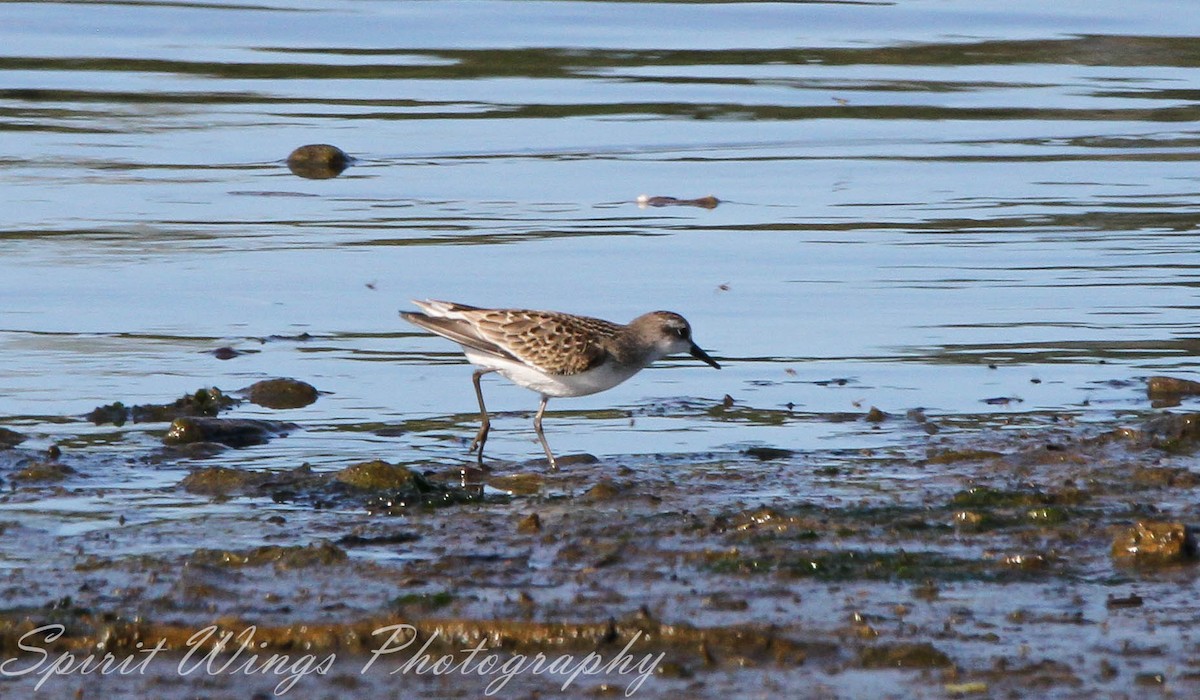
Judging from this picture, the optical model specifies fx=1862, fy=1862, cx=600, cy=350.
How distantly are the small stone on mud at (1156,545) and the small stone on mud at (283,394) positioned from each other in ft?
12.9

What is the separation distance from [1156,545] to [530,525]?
202 cm

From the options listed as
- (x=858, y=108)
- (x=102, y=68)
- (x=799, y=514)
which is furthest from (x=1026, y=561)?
(x=102, y=68)

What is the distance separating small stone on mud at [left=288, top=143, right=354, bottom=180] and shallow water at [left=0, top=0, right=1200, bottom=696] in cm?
16

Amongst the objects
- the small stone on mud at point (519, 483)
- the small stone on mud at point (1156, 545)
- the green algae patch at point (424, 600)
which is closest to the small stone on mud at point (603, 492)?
the small stone on mud at point (519, 483)

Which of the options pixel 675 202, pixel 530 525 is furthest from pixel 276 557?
pixel 675 202

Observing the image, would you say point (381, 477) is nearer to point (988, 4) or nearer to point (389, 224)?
point (389, 224)

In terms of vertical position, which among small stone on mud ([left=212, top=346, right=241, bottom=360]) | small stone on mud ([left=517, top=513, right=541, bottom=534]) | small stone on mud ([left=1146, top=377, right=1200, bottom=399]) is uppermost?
small stone on mud ([left=212, top=346, right=241, bottom=360])

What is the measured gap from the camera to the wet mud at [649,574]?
4.95 metres

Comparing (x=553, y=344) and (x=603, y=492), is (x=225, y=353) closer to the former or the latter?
(x=553, y=344)

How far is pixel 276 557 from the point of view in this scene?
19.2 feet

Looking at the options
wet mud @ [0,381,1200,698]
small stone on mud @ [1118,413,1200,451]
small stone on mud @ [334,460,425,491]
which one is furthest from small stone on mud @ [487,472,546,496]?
small stone on mud @ [1118,413,1200,451]

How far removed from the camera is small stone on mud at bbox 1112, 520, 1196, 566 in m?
5.78

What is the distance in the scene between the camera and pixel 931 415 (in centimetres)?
827

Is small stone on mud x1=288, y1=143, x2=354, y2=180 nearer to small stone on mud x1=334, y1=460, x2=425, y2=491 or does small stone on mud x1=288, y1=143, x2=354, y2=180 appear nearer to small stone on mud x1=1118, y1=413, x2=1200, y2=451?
small stone on mud x1=334, y1=460, x2=425, y2=491
